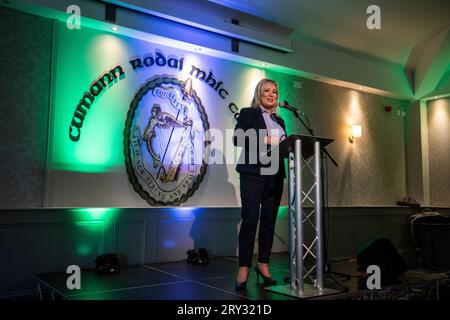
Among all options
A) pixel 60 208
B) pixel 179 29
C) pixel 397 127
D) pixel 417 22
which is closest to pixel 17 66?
pixel 60 208

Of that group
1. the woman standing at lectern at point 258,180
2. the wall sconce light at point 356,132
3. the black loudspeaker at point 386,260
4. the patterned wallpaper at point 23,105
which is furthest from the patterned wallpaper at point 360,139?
the patterned wallpaper at point 23,105

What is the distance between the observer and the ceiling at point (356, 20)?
4523 mm

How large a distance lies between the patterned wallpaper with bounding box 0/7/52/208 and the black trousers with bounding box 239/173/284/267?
179cm

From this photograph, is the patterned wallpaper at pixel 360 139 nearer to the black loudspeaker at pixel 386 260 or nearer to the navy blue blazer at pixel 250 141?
the black loudspeaker at pixel 386 260

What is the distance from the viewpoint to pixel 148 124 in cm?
402

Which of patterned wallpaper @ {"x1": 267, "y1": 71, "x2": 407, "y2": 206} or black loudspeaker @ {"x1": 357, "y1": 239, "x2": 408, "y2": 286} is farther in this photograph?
patterned wallpaper @ {"x1": 267, "y1": 71, "x2": 407, "y2": 206}

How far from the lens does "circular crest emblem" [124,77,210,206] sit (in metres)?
3.94

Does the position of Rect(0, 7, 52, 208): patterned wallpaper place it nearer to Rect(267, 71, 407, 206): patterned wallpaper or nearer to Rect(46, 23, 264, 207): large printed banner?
Rect(46, 23, 264, 207): large printed banner

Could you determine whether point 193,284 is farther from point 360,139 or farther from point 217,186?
point 360,139

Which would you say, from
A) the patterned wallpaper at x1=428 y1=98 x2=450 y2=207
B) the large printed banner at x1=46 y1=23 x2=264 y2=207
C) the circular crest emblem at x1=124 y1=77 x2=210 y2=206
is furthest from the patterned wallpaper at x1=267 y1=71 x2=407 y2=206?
the circular crest emblem at x1=124 y1=77 x2=210 y2=206

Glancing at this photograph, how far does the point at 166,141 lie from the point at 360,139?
302cm

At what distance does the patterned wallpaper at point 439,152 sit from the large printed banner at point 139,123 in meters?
3.20
